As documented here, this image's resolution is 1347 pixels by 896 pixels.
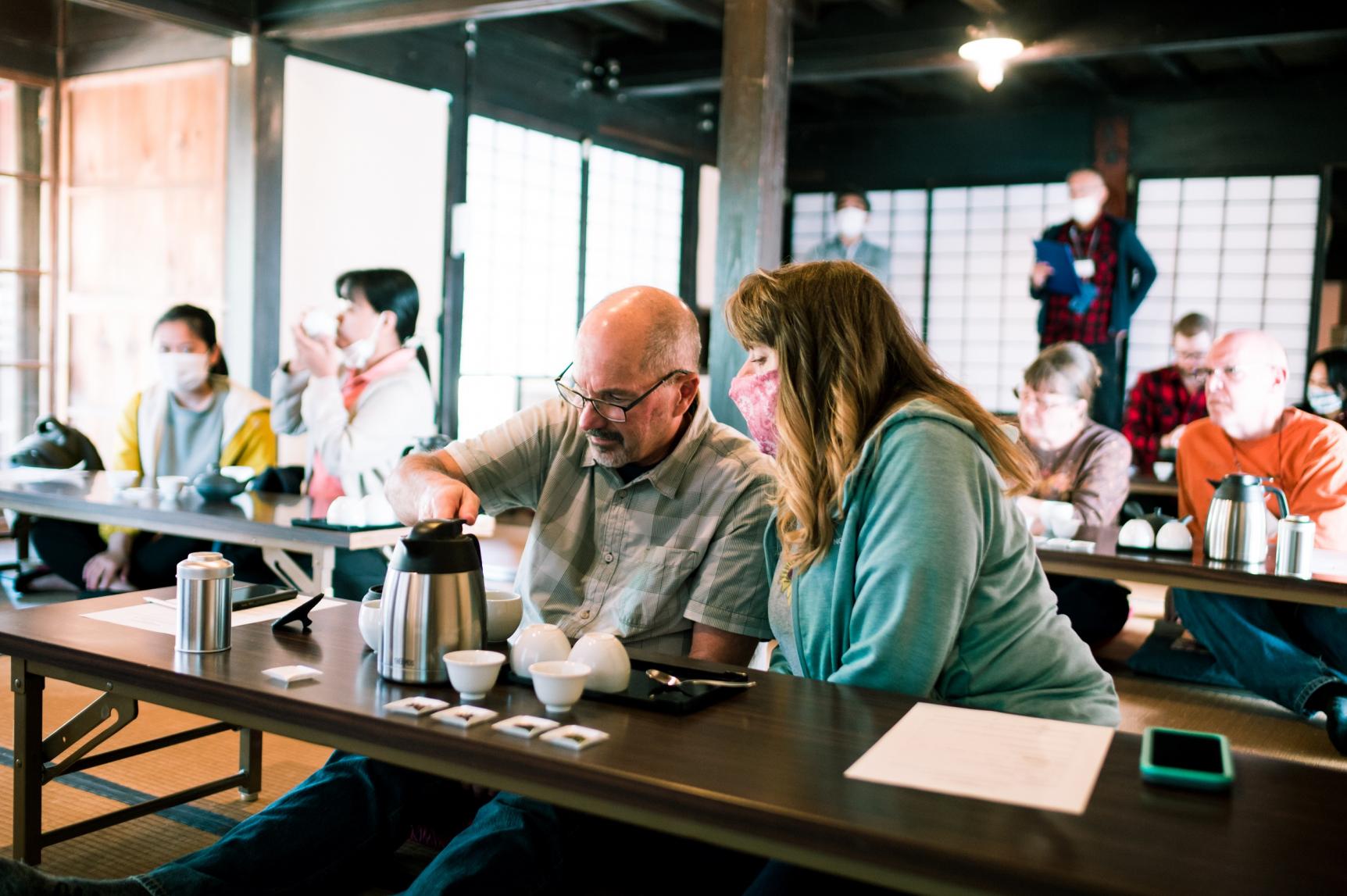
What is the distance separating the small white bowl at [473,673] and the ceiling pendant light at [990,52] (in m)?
5.00

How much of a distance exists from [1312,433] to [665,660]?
2.67 meters

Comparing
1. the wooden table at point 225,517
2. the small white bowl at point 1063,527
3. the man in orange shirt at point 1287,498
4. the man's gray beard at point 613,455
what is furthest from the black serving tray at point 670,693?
the man in orange shirt at point 1287,498

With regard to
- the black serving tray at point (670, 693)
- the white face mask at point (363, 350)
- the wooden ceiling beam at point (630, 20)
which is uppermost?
the wooden ceiling beam at point (630, 20)

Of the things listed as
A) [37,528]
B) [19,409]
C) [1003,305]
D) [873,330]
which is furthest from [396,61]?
[873,330]

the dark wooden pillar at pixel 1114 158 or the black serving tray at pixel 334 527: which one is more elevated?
the dark wooden pillar at pixel 1114 158

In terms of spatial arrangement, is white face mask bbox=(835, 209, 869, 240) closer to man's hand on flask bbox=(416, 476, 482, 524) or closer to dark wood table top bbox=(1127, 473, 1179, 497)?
dark wood table top bbox=(1127, 473, 1179, 497)

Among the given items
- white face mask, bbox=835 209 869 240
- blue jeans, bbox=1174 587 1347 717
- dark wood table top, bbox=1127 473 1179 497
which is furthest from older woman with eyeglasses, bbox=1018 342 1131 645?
white face mask, bbox=835 209 869 240

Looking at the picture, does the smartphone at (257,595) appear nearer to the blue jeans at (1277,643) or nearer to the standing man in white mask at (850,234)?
the blue jeans at (1277,643)

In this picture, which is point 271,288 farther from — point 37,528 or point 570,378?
point 570,378

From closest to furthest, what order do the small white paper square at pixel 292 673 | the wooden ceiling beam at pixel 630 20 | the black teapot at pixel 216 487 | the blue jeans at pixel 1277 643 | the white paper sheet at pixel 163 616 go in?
the small white paper square at pixel 292 673
the white paper sheet at pixel 163 616
the blue jeans at pixel 1277 643
the black teapot at pixel 216 487
the wooden ceiling beam at pixel 630 20

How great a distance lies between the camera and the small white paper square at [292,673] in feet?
5.00

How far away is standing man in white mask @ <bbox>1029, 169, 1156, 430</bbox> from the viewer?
663 centimetres

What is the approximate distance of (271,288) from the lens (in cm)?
595

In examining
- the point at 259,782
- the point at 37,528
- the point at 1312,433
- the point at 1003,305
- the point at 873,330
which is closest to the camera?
the point at 873,330
